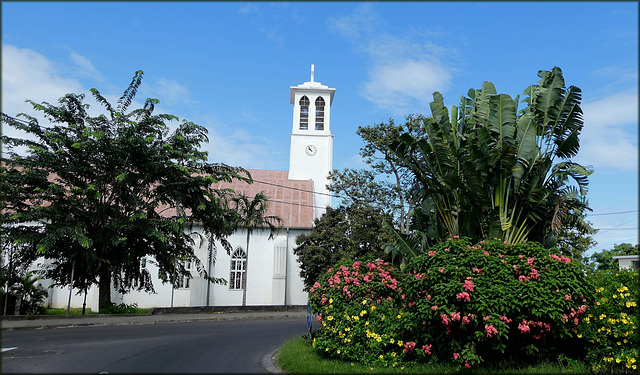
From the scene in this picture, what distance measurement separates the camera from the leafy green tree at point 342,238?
2330 cm

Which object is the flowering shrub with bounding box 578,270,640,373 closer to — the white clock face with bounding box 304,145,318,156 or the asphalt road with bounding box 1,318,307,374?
the asphalt road with bounding box 1,318,307,374

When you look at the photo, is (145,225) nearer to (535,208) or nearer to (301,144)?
(535,208)

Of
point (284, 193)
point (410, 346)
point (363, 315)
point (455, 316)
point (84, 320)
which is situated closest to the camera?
point (455, 316)

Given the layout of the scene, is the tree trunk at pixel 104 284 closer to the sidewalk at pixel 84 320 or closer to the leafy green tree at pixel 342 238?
the sidewalk at pixel 84 320

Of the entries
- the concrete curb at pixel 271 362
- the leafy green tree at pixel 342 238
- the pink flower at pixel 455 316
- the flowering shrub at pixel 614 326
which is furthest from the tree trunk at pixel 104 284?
the flowering shrub at pixel 614 326

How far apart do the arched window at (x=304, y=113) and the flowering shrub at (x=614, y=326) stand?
110 ft

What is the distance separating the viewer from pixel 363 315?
10203 mm

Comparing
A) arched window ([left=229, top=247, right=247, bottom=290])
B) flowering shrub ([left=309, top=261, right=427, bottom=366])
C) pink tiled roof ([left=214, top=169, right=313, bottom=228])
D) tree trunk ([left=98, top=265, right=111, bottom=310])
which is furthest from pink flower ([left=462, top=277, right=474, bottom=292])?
arched window ([left=229, top=247, right=247, bottom=290])

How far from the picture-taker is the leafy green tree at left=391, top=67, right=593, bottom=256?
475 inches

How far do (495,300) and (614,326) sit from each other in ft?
8.28

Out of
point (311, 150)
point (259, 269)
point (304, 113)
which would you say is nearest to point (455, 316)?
point (259, 269)

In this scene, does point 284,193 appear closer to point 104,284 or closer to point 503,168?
point 104,284

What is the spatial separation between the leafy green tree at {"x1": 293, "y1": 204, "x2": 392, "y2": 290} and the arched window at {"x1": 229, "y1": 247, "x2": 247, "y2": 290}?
6190 mm

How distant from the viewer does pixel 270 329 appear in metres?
18.2
